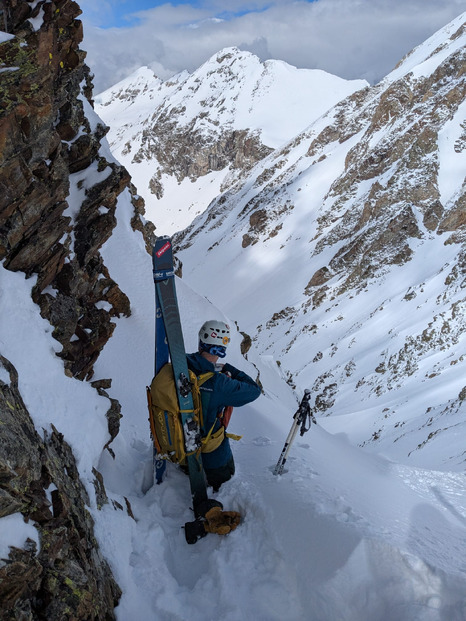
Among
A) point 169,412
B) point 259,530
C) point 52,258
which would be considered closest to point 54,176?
point 52,258

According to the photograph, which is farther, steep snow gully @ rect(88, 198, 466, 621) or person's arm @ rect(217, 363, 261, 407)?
person's arm @ rect(217, 363, 261, 407)

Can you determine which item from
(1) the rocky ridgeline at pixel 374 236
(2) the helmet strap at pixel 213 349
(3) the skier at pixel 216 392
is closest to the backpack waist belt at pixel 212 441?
(3) the skier at pixel 216 392

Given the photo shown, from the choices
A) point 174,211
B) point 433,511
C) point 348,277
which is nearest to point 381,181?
point 348,277

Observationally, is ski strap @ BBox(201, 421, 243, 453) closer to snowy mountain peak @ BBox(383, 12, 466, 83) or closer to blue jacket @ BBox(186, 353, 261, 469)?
blue jacket @ BBox(186, 353, 261, 469)

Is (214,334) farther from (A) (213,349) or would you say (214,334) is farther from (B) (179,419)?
(B) (179,419)

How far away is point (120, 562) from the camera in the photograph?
4844 mm

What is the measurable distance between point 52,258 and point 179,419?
380 centimetres

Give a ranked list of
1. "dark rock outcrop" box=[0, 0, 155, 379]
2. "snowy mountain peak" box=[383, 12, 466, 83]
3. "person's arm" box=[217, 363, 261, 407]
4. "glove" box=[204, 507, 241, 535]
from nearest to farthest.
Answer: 1. "glove" box=[204, 507, 241, 535]
2. "person's arm" box=[217, 363, 261, 407]
3. "dark rock outcrop" box=[0, 0, 155, 379]
4. "snowy mountain peak" box=[383, 12, 466, 83]

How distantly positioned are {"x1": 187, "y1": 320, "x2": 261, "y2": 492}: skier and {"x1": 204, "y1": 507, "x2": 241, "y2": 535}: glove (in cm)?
75

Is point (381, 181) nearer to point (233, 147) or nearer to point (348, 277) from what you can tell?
point (348, 277)

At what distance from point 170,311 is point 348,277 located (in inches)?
2012

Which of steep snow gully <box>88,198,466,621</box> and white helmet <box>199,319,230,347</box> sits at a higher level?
white helmet <box>199,319,230,347</box>

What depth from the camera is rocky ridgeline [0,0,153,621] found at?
3717 millimetres

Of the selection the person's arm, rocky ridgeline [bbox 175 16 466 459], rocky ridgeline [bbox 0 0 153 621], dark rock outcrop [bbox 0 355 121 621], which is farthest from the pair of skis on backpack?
rocky ridgeline [bbox 175 16 466 459]
